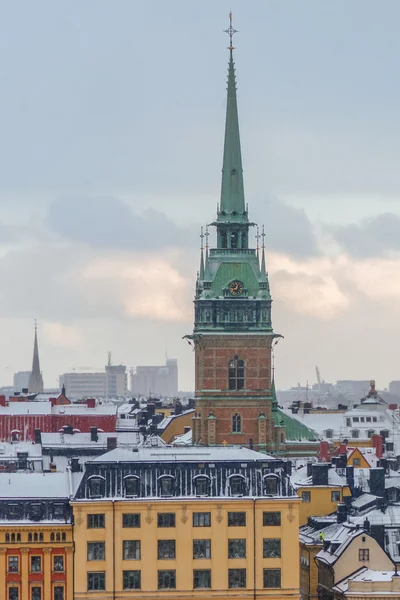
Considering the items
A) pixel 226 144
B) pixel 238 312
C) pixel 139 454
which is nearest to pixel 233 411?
pixel 238 312

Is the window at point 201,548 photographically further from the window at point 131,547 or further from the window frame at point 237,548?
the window at point 131,547

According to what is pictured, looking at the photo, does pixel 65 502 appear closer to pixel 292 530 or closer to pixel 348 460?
pixel 292 530

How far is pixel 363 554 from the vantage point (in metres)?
130

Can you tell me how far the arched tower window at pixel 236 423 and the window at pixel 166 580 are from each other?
61.9 metres

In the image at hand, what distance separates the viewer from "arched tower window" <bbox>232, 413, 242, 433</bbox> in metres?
188

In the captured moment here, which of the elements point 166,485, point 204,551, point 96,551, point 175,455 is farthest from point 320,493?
point 96,551

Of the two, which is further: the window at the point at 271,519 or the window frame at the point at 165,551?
the window at the point at 271,519

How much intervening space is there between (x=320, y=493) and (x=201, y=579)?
24.1 m

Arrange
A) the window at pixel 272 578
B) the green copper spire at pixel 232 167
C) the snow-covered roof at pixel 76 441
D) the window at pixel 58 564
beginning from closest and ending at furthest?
the window at pixel 272 578, the window at pixel 58 564, the snow-covered roof at pixel 76 441, the green copper spire at pixel 232 167

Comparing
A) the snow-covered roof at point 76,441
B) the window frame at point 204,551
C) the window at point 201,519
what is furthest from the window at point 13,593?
the snow-covered roof at point 76,441

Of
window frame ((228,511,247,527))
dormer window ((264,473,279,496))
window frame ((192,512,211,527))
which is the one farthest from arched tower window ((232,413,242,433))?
window frame ((192,512,211,527))

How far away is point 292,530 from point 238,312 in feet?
202

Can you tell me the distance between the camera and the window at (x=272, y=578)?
414 ft

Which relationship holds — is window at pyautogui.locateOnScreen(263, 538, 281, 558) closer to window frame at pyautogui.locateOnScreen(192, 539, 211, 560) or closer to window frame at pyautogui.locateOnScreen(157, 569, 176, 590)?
window frame at pyautogui.locateOnScreen(192, 539, 211, 560)
